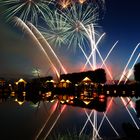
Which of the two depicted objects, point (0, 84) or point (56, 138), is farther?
point (0, 84)

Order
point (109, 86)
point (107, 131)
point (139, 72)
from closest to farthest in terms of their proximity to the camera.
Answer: point (107, 131) < point (139, 72) < point (109, 86)

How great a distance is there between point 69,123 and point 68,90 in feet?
252

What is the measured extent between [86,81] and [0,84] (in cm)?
3100

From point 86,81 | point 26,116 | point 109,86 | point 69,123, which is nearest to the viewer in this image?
point 69,123

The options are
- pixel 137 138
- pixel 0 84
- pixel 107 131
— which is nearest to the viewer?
pixel 137 138

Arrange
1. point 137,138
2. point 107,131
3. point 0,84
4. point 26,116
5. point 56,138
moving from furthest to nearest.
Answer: point 0,84 < point 26,116 < point 107,131 < point 56,138 < point 137,138

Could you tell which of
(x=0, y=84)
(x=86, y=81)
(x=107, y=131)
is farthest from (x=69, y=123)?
(x=0, y=84)

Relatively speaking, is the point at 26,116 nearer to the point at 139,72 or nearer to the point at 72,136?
the point at 72,136

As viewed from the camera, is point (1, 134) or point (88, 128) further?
point (88, 128)

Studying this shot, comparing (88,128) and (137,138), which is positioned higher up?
(137,138)

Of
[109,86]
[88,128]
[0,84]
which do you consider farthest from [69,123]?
[109,86]

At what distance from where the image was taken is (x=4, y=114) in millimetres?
30125

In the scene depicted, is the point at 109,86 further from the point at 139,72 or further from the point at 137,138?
the point at 137,138

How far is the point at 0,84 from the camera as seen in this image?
11238cm
